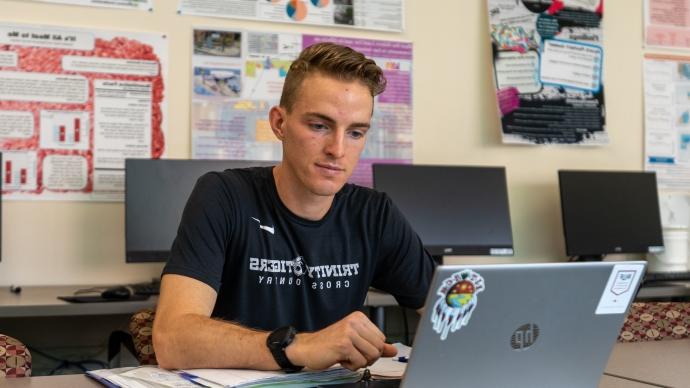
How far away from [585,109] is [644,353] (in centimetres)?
214

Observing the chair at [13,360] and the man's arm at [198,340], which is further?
the chair at [13,360]

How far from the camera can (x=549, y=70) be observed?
3648 mm

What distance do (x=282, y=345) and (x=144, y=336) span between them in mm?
489

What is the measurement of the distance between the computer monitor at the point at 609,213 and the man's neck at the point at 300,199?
2017 mm

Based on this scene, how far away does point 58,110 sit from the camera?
9.66ft

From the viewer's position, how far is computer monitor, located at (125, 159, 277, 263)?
284cm

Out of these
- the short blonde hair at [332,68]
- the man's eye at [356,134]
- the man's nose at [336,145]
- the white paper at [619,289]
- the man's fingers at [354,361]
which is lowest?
the man's fingers at [354,361]

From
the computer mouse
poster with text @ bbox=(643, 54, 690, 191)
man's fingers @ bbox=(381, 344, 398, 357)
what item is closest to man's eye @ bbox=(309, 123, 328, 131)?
man's fingers @ bbox=(381, 344, 398, 357)

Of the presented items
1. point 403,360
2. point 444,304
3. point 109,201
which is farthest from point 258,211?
point 109,201

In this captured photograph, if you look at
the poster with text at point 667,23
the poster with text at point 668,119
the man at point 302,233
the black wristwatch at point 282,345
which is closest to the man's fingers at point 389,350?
the black wristwatch at point 282,345

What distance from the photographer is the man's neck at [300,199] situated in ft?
5.47

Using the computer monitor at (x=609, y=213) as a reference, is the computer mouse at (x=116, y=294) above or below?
below

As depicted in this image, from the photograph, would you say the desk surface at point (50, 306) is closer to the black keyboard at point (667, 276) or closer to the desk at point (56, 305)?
the desk at point (56, 305)

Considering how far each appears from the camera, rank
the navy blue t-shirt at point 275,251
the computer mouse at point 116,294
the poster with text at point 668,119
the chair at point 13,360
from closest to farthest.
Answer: the chair at point 13,360 < the navy blue t-shirt at point 275,251 < the computer mouse at point 116,294 < the poster with text at point 668,119
